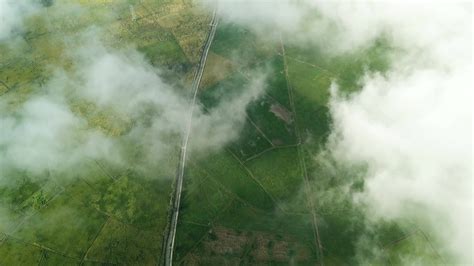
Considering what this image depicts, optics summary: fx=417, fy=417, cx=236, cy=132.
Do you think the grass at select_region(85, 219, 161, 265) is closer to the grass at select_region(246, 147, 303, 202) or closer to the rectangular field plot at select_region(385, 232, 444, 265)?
the grass at select_region(246, 147, 303, 202)

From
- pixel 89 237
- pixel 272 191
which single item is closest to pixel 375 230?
pixel 272 191

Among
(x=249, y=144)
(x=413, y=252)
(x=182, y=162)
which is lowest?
(x=182, y=162)

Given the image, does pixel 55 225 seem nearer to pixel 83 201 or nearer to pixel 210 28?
pixel 83 201

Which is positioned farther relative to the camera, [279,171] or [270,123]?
[270,123]

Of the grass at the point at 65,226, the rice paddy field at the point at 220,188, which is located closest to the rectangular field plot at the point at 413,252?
the rice paddy field at the point at 220,188

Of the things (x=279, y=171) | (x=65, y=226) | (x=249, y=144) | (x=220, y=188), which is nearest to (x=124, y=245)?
(x=65, y=226)

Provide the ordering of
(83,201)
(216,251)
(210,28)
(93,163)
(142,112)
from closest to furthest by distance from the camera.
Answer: (216,251) < (83,201) < (93,163) < (142,112) < (210,28)

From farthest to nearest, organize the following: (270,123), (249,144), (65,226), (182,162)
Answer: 1. (270,123)
2. (249,144)
3. (182,162)
4. (65,226)

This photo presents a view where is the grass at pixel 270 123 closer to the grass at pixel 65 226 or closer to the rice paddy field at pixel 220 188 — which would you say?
the rice paddy field at pixel 220 188

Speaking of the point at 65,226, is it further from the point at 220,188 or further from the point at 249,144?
the point at 249,144
